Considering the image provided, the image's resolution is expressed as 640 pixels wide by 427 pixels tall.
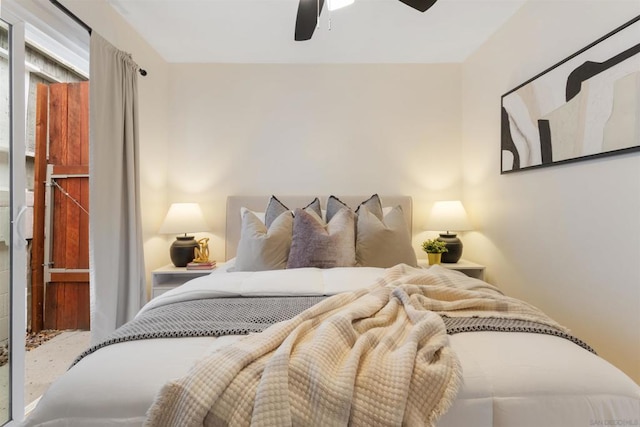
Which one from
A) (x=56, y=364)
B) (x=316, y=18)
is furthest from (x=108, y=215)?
(x=316, y=18)

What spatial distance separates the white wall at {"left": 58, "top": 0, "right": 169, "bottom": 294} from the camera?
2410mm

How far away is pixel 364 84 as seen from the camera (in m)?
3.08

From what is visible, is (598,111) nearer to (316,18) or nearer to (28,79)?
(316,18)

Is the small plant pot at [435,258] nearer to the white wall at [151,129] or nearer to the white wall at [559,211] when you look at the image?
the white wall at [559,211]

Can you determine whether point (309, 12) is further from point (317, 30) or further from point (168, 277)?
point (168, 277)

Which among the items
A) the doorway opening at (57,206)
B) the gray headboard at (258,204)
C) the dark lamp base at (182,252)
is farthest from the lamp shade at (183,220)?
the doorway opening at (57,206)

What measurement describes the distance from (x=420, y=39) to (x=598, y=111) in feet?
4.84

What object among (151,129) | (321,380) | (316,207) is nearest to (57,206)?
(151,129)

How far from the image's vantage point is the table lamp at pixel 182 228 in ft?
8.73

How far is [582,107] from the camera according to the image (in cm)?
176

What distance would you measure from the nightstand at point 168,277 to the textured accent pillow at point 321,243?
2.83ft

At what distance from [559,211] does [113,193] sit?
9.04 ft

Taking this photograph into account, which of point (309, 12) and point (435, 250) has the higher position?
point (309, 12)

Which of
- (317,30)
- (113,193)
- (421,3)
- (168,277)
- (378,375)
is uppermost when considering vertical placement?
(317,30)
